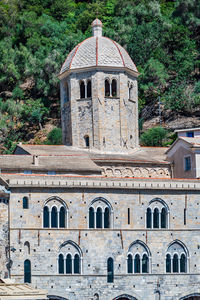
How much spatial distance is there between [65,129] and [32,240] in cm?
2012

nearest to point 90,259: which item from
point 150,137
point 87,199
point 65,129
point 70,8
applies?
point 87,199

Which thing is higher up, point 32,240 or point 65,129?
point 65,129

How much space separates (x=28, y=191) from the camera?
190 feet

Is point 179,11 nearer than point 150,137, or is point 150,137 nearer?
point 150,137

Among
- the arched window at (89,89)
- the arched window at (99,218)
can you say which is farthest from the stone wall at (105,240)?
the arched window at (89,89)

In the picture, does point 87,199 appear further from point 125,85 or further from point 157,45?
point 157,45

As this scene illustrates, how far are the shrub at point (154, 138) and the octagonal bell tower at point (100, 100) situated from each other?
1069 cm

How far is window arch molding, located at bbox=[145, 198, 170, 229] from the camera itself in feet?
200

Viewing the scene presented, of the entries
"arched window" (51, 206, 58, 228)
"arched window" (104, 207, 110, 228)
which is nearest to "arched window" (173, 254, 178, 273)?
"arched window" (104, 207, 110, 228)

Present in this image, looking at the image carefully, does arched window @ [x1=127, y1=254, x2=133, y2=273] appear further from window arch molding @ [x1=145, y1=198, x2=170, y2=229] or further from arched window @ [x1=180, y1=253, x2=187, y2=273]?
arched window @ [x1=180, y1=253, x2=187, y2=273]

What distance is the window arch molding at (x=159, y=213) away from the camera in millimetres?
60875

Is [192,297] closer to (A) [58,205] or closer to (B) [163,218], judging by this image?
(B) [163,218]

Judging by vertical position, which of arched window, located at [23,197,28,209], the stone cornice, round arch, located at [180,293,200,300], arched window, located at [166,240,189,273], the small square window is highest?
the small square window

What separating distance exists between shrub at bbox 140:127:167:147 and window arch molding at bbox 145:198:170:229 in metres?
24.8
